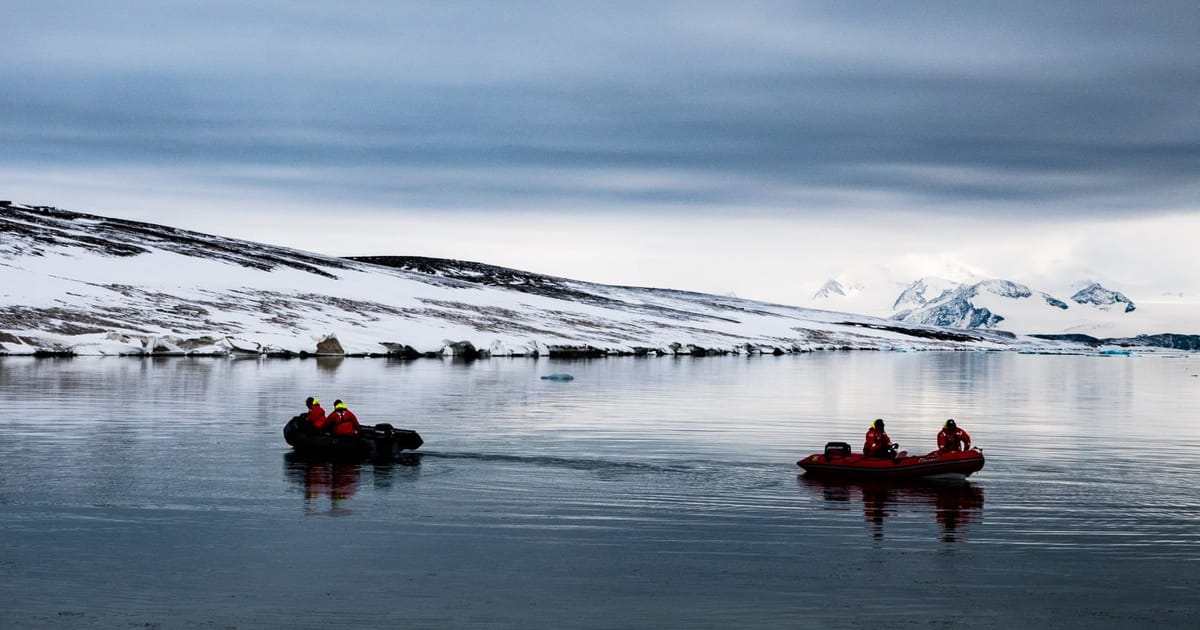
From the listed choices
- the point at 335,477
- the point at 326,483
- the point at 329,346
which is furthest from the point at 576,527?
the point at 329,346

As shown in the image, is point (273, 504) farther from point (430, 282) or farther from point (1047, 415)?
point (430, 282)

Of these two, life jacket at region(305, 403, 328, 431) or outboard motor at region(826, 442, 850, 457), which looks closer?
outboard motor at region(826, 442, 850, 457)

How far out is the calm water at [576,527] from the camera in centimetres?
1688

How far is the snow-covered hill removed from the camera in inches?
3967

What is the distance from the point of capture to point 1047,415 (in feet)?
181

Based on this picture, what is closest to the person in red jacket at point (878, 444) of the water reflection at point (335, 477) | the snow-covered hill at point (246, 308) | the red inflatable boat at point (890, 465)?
the red inflatable boat at point (890, 465)

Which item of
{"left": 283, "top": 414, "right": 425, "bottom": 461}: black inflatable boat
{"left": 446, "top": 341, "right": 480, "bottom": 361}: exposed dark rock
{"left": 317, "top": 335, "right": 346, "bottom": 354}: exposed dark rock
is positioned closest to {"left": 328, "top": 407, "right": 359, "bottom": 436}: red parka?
{"left": 283, "top": 414, "right": 425, "bottom": 461}: black inflatable boat

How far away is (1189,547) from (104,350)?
8682 cm

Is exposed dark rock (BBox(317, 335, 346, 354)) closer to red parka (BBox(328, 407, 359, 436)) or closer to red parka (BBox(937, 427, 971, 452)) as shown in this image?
red parka (BBox(328, 407, 359, 436))

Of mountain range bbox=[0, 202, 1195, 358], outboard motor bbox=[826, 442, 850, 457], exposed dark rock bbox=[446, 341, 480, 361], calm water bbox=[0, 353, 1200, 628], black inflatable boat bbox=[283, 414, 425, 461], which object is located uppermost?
mountain range bbox=[0, 202, 1195, 358]

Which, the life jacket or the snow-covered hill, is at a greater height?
the snow-covered hill

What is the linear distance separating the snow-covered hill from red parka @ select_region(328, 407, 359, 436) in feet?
210

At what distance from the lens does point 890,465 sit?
30.0m

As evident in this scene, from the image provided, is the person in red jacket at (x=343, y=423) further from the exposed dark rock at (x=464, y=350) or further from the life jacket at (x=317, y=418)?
the exposed dark rock at (x=464, y=350)
